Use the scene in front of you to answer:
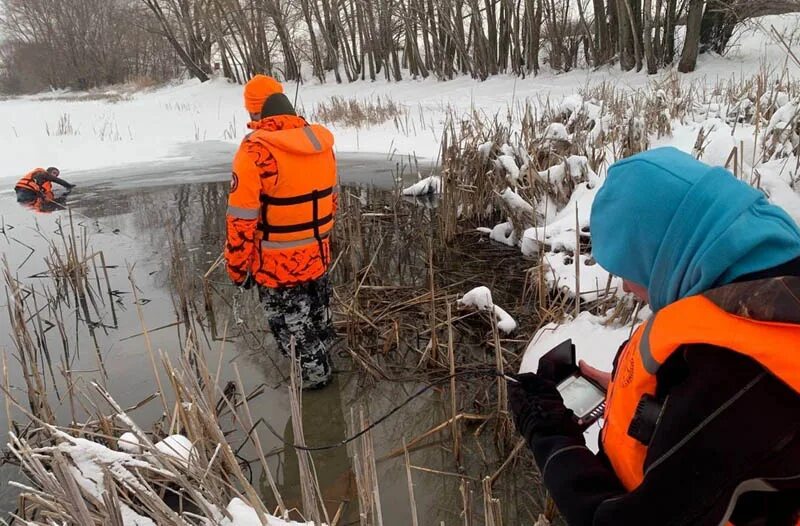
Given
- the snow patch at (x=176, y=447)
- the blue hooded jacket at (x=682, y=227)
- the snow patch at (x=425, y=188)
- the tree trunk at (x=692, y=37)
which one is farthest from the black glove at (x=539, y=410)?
the tree trunk at (x=692, y=37)

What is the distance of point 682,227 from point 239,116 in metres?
18.5

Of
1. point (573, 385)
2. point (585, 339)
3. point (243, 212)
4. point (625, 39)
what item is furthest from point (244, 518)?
point (625, 39)

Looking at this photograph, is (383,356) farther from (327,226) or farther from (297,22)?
(297,22)

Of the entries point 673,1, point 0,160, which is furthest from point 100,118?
point 673,1

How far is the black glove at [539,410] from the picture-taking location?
1.39 meters

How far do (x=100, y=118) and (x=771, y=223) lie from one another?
20.8 m

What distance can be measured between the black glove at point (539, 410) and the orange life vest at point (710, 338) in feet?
0.75

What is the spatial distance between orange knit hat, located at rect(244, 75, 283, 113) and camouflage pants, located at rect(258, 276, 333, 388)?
1.05m

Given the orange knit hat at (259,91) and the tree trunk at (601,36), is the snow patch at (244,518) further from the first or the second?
the tree trunk at (601,36)

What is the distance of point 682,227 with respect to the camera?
1.04 meters

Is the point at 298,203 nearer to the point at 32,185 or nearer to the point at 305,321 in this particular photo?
the point at 305,321

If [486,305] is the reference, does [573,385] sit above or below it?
above

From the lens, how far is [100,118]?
1820 centimetres

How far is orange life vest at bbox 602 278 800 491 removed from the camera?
81 cm
